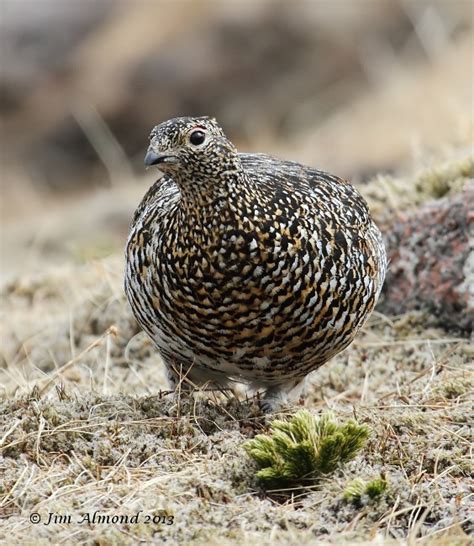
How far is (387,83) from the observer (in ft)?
50.0

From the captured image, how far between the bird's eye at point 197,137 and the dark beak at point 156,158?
122 mm

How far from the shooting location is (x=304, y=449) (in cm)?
406

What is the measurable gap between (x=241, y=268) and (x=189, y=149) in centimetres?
55

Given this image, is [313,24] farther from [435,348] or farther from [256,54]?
[435,348]

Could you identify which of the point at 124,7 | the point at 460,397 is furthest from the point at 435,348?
the point at 124,7

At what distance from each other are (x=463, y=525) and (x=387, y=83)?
12187 mm

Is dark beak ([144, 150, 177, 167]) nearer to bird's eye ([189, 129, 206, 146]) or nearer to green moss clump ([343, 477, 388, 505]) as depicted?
bird's eye ([189, 129, 206, 146])

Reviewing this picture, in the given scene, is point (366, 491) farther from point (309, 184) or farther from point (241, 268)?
point (309, 184)

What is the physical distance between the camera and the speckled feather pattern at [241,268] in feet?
14.4

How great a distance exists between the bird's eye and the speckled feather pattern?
3 cm

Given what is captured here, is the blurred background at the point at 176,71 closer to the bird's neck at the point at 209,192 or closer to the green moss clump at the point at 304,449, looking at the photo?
the bird's neck at the point at 209,192

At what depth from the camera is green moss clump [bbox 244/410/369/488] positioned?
13.3 ft
